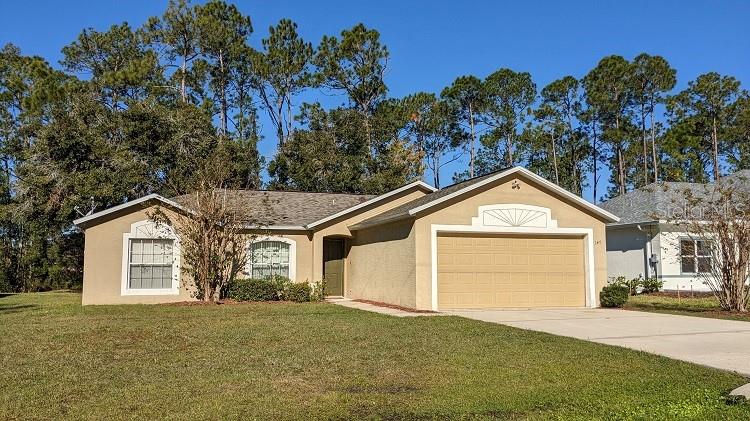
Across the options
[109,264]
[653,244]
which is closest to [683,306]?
[653,244]

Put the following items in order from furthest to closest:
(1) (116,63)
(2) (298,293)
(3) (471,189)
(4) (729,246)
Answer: (1) (116,63) < (2) (298,293) < (3) (471,189) < (4) (729,246)

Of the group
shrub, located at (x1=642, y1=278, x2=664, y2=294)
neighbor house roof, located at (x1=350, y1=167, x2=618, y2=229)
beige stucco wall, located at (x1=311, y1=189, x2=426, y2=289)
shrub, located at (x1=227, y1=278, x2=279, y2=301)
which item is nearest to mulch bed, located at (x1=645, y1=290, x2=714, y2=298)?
shrub, located at (x1=642, y1=278, x2=664, y2=294)

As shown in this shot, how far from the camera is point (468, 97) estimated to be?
4444cm

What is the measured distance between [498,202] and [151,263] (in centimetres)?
1108

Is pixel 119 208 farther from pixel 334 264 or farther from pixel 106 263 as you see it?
pixel 334 264

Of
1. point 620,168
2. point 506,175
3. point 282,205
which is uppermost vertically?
point 620,168

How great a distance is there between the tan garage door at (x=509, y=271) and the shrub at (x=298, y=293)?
16.3 feet

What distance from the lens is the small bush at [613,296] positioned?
56.3 ft

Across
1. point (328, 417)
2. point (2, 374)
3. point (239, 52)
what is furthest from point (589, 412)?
point (239, 52)

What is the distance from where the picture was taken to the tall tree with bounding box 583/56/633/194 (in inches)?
1651

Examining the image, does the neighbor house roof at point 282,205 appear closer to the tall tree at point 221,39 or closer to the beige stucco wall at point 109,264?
the beige stucco wall at point 109,264

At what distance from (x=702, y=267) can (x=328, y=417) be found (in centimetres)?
1766

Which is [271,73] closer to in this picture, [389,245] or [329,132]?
[329,132]

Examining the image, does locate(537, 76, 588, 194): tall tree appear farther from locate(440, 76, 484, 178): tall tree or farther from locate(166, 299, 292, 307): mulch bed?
→ locate(166, 299, 292, 307): mulch bed
